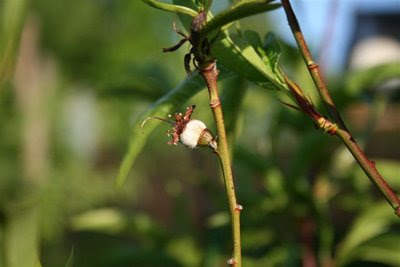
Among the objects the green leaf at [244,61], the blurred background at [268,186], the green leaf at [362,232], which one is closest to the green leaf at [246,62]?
the green leaf at [244,61]

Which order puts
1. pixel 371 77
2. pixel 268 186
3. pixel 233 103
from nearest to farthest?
pixel 233 103
pixel 371 77
pixel 268 186

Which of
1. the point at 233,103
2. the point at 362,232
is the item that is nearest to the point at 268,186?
the point at 362,232

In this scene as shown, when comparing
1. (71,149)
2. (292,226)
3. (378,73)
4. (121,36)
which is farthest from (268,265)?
(121,36)

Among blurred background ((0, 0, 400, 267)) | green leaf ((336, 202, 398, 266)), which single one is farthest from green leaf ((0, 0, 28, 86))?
green leaf ((336, 202, 398, 266))

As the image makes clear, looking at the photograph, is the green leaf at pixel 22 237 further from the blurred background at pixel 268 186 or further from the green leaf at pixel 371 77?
the green leaf at pixel 371 77

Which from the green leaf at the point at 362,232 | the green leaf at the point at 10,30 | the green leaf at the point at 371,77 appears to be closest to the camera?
the green leaf at the point at 10,30

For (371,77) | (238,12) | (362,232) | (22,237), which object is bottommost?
(22,237)

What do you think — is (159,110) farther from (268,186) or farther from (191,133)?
(268,186)
